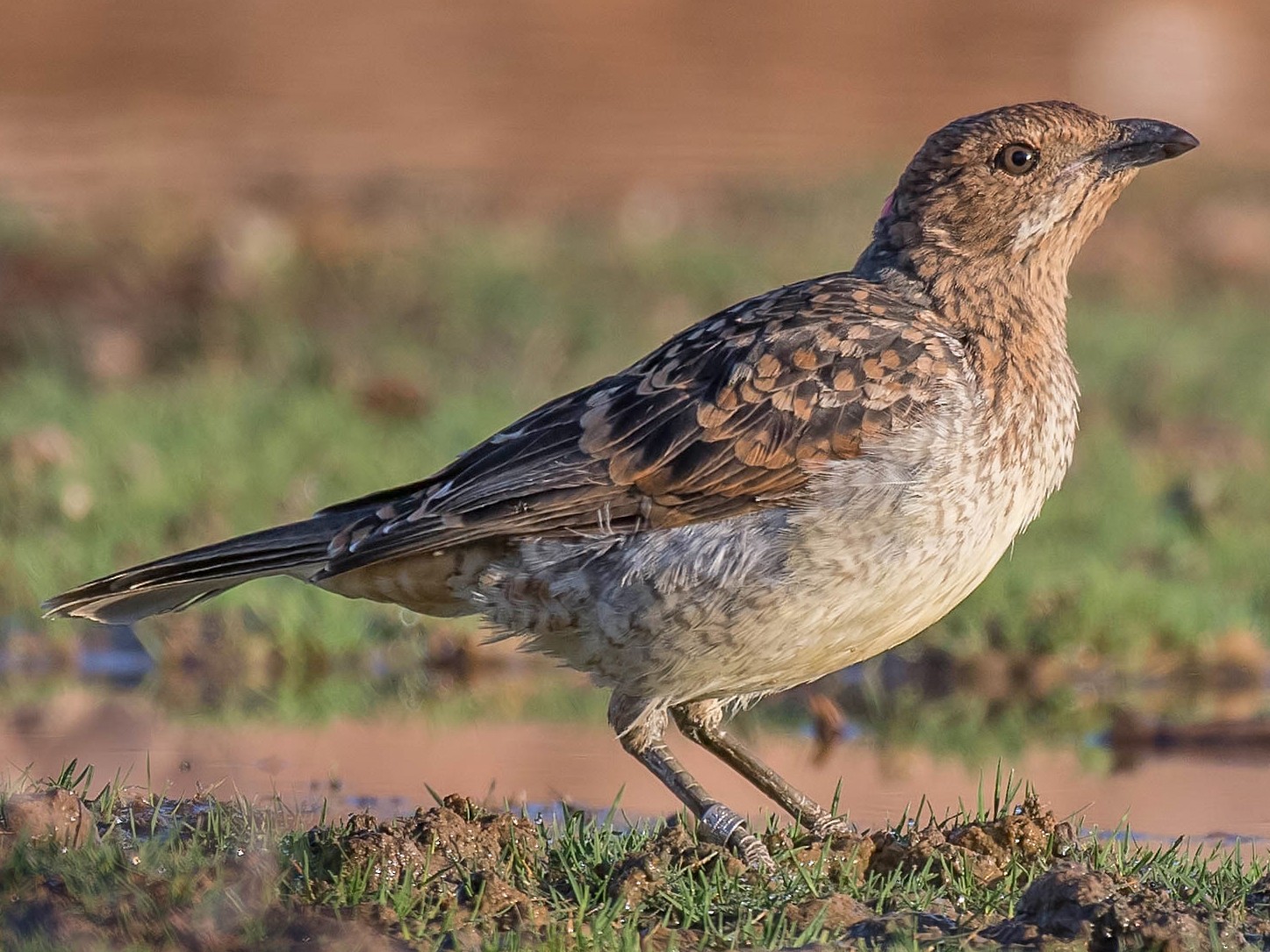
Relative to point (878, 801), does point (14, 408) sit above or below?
above

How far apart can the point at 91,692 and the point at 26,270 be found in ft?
20.3

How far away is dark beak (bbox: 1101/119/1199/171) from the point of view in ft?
21.1

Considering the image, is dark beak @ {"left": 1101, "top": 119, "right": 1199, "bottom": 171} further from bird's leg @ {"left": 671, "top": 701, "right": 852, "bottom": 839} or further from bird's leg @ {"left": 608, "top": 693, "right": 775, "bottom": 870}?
bird's leg @ {"left": 608, "top": 693, "right": 775, "bottom": 870}

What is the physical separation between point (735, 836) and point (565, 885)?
1.76ft

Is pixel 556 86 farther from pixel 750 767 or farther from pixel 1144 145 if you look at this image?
pixel 750 767

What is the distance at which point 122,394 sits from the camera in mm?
11680

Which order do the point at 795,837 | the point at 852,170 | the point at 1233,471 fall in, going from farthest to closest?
the point at 852,170
the point at 1233,471
the point at 795,837

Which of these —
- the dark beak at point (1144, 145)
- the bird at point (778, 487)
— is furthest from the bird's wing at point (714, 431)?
the dark beak at point (1144, 145)

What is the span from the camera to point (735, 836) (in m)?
5.68

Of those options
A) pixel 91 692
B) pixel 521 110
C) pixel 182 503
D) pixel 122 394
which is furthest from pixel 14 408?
pixel 521 110

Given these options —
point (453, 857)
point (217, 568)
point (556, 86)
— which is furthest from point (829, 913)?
point (556, 86)

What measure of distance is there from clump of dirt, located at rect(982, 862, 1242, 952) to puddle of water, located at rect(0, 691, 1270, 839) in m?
1.55

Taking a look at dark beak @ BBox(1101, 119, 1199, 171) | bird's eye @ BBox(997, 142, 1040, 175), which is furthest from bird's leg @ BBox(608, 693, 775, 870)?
dark beak @ BBox(1101, 119, 1199, 171)

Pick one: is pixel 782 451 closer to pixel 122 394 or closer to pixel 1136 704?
pixel 1136 704
